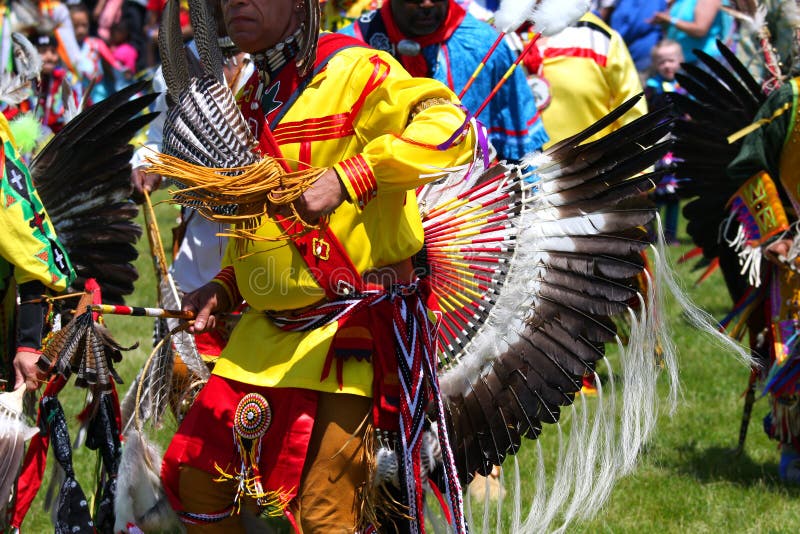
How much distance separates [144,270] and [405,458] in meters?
7.26

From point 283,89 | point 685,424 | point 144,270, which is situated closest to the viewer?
point 283,89

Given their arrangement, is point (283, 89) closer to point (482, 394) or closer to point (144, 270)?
point (482, 394)

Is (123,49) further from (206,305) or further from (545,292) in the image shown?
(545,292)

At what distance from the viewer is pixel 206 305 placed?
128 inches

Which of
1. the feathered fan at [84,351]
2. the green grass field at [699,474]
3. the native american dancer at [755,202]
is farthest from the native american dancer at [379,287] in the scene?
the native american dancer at [755,202]

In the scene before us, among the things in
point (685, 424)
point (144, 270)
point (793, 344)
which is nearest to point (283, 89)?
point (793, 344)

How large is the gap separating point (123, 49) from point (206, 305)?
10.9m

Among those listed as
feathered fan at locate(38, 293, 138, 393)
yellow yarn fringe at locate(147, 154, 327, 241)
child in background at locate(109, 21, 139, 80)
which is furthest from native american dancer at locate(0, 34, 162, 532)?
child in background at locate(109, 21, 139, 80)

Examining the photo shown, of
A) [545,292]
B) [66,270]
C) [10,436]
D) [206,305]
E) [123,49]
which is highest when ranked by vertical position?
[123,49]

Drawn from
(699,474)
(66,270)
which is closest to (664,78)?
(699,474)

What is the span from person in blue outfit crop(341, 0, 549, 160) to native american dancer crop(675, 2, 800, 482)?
727 millimetres

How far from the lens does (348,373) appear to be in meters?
3.05

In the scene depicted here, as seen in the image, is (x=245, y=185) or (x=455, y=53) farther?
(x=455, y=53)

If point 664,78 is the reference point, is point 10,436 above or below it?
below
